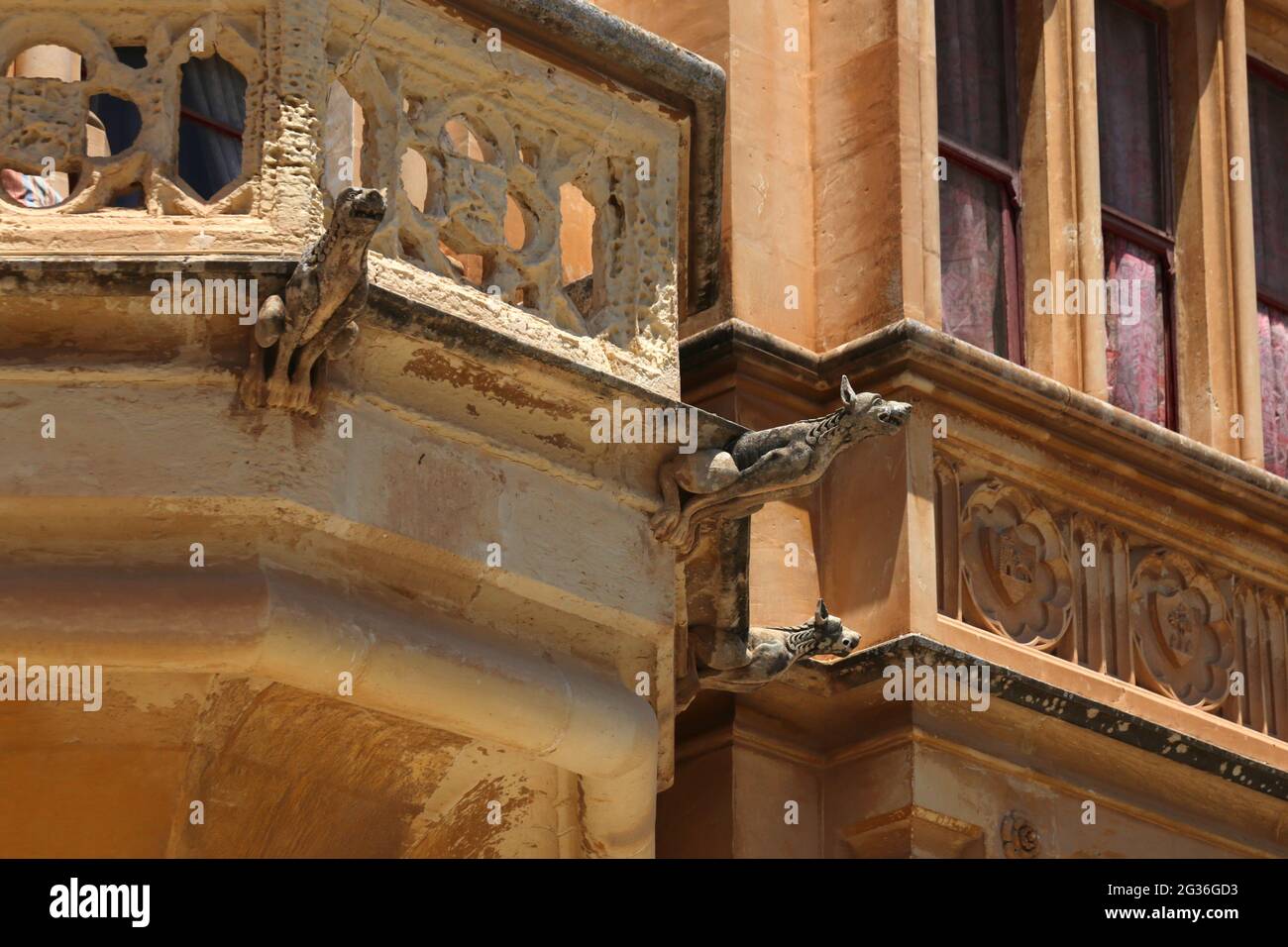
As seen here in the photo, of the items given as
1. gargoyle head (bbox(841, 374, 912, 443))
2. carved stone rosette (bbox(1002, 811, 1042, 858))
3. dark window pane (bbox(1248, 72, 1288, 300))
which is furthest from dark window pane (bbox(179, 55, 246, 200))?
dark window pane (bbox(1248, 72, 1288, 300))

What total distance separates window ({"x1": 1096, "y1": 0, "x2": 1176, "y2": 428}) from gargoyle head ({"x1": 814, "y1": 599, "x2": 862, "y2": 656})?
2.79 meters

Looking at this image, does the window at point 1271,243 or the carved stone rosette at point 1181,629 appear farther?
the window at point 1271,243

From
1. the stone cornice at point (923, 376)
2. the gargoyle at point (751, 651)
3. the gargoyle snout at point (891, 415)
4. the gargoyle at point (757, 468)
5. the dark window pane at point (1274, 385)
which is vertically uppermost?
the dark window pane at point (1274, 385)

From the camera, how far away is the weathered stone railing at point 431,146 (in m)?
7.84

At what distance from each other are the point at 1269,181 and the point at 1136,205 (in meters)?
0.89

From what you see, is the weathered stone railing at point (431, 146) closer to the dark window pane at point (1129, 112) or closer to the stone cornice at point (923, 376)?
the stone cornice at point (923, 376)

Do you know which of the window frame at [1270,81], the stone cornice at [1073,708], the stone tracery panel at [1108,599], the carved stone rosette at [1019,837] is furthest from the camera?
the window frame at [1270,81]

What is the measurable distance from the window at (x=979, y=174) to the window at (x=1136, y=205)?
52 centimetres

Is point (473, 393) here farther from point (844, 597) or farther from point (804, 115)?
point (804, 115)

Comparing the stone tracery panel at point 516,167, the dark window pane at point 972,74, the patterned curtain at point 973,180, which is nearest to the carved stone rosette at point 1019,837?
the patterned curtain at point 973,180

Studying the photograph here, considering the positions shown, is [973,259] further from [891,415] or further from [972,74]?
[891,415]

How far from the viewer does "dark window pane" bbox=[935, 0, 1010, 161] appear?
11.3m
